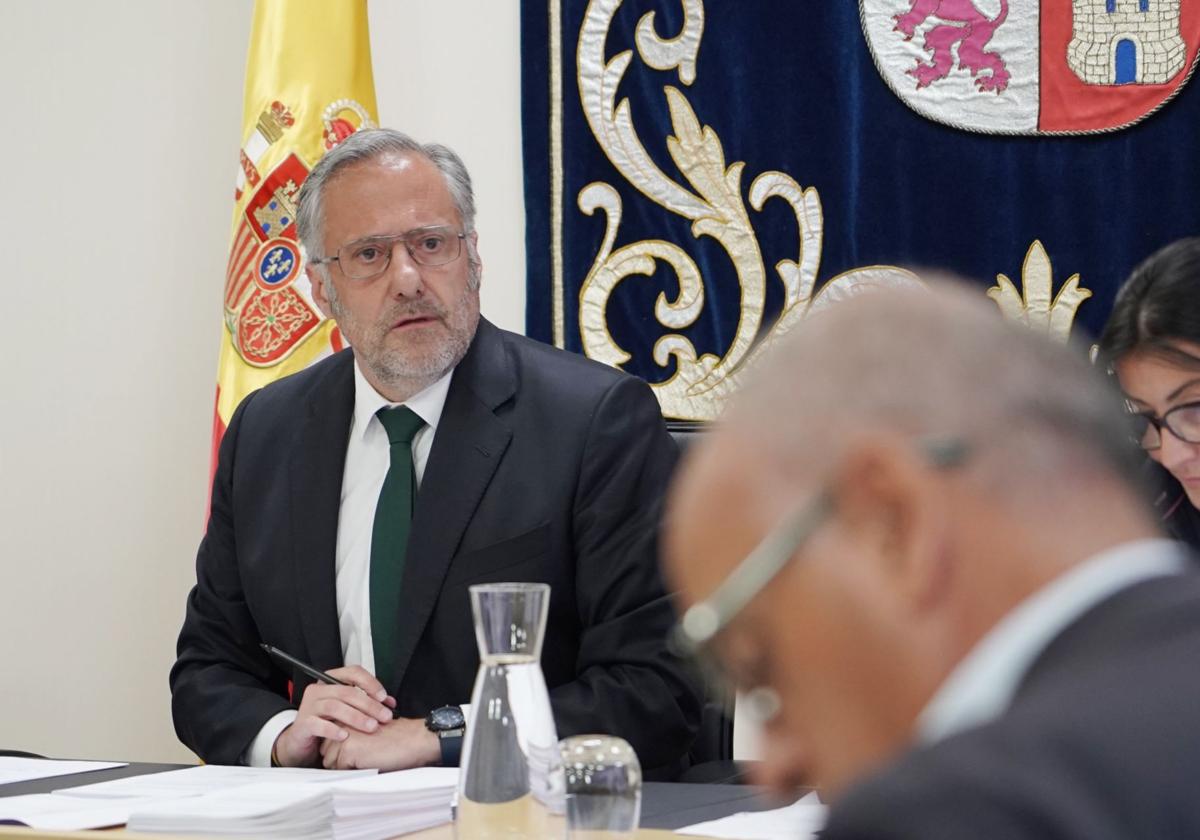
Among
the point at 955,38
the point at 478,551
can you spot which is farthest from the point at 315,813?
the point at 955,38

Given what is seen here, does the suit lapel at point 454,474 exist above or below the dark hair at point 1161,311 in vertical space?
below

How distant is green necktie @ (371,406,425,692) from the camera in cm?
240

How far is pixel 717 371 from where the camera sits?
346 centimetres

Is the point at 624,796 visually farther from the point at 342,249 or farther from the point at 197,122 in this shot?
the point at 197,122

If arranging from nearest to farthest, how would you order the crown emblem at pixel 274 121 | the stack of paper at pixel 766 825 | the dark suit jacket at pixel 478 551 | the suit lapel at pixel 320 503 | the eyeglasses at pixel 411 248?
Result: the stack of paper at pixel 766 825
the dark suit jacket at pixel 478 551
the suit lapel at pixel 320 503
the eyeglasses at pixel 411 248
the crown emblem at pixel 274 121

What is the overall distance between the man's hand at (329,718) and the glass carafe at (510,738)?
0.77 meters

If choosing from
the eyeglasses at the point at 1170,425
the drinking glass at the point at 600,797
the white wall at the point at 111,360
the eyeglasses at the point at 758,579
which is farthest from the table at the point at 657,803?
the white wall at the point at 111,360

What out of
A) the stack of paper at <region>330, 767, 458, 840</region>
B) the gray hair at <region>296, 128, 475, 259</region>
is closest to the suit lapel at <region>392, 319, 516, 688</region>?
the gray hair at <region>296, 128, 475, 259</region>

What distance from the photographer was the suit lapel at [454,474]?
7.75ft

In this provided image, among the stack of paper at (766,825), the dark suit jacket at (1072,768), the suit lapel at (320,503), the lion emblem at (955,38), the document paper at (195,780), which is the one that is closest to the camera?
the dark suit jacket at (1072,768)

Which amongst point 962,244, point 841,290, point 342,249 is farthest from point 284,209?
point 962,244

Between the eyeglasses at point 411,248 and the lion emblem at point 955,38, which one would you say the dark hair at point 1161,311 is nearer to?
the eyeglasses at point 411,248

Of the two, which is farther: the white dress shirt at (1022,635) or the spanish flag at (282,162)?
the spanish flag at (282,162)

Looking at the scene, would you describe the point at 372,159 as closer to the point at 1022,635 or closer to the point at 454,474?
the point at 454,474
